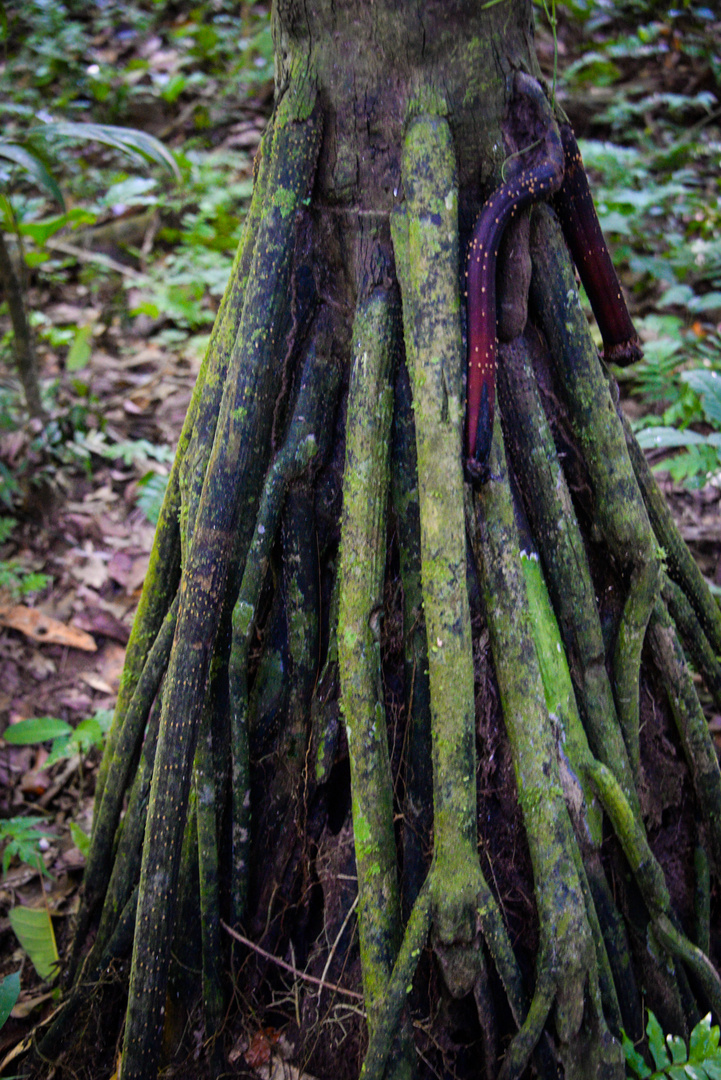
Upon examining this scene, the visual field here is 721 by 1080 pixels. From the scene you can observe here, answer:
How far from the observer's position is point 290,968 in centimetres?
199

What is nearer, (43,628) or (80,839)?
(80,839)

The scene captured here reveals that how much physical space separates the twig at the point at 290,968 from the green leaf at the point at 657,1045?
29.1 inches

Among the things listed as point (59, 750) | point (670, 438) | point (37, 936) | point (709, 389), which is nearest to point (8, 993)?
point (37, 936)

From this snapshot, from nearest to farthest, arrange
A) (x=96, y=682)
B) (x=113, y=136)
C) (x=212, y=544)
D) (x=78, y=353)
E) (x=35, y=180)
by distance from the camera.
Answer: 1. (x=212, y=544)
2. (x=113, y=136)
3. (x=96, y=682)
4. (x=35, y=180)
5. (x=78, y=353)

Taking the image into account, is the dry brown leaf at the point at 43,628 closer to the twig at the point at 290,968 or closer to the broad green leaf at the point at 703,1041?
the twig at the point at 290,968

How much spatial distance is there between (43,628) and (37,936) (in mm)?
1646

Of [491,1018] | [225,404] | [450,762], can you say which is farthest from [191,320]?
[491,1018]

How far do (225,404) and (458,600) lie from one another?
824mm

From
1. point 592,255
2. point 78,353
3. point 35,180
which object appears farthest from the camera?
point 78,353

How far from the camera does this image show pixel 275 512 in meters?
2.02

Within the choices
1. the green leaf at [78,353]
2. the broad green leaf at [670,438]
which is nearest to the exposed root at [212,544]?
the broad green leaf at [670,438]

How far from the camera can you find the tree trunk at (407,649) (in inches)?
68.9

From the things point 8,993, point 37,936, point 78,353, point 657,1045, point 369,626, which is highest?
point 369,626

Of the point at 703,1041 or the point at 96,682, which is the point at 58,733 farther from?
the point at 703,1041
